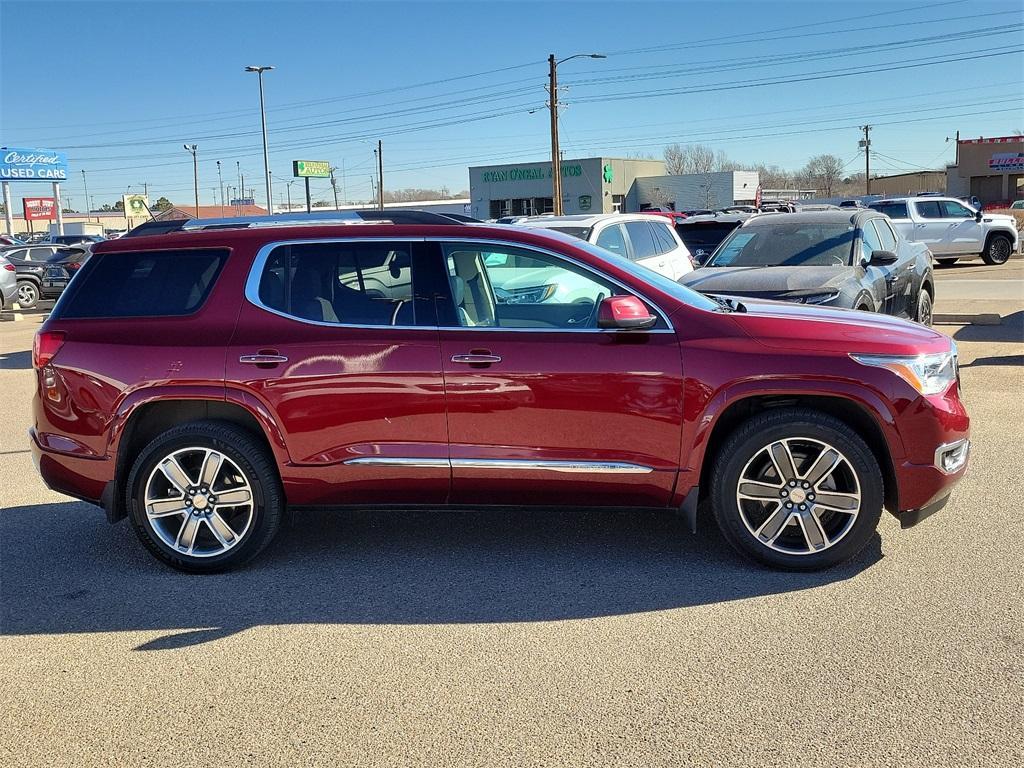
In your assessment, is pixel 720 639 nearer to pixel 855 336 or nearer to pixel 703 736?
pixel 703 736

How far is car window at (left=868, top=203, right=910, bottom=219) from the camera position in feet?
83.1

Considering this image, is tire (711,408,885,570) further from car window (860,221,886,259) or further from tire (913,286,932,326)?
tire (913,286,932,326)

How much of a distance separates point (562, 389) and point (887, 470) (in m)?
1.68

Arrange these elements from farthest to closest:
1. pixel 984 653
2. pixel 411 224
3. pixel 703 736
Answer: pixel 411 224
pixel 984 653
pixel 703 736

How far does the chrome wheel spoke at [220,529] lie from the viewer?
16.6 ft

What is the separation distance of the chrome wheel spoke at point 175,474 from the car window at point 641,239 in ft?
23.9

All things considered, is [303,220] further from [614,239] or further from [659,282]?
[614,239]

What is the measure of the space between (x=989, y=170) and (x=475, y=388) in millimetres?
76765

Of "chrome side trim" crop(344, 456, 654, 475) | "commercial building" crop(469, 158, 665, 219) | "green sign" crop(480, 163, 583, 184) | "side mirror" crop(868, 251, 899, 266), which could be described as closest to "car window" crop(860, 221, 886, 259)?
"side mirror" crop(868, 251, 899, 266)

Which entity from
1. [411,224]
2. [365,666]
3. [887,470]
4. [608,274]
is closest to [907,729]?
[887,470]

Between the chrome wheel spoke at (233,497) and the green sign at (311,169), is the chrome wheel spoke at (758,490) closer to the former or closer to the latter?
the chrome wheel spoke at (233,497)

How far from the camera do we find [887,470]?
4848 millimetres

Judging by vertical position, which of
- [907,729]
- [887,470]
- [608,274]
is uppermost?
[608,274]

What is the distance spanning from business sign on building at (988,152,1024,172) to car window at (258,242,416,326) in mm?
75484
